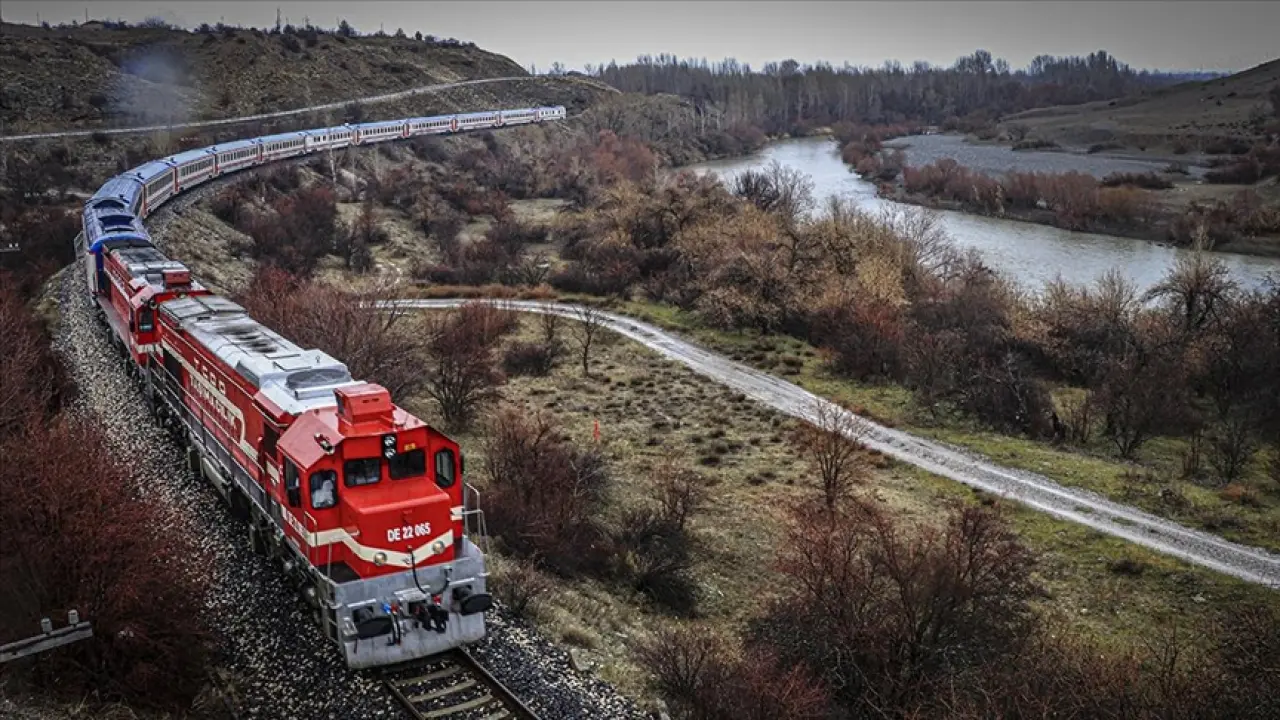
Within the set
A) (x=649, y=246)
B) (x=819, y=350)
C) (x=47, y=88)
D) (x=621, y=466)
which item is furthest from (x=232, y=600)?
(x=47, y=88)

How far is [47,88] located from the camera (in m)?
82.9

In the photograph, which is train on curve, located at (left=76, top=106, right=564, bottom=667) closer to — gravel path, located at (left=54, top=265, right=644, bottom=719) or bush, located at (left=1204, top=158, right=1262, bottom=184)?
gravel path, located at (left=54, top=265, right=644, bottom=719)

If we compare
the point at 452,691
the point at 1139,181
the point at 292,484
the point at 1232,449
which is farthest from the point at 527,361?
the point at 1139,181

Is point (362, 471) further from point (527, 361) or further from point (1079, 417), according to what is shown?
point (1079, 417)

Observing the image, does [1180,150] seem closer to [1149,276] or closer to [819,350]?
[1149,276]

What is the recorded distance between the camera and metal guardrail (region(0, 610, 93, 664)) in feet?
40.2

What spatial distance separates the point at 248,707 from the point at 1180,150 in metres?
114

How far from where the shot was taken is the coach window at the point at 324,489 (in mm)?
14750

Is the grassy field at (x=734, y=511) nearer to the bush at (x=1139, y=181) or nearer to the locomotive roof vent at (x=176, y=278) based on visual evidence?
the locomotive roof vent at (x=176, y=278)

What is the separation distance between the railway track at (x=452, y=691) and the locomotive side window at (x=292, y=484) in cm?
292

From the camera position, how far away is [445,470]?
1577cm

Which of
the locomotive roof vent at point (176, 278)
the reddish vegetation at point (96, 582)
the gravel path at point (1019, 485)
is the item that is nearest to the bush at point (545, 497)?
the reddish vegetation at point (96, 582)

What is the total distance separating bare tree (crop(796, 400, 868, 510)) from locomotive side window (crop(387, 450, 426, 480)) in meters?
14.8

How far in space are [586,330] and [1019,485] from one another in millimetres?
20904
